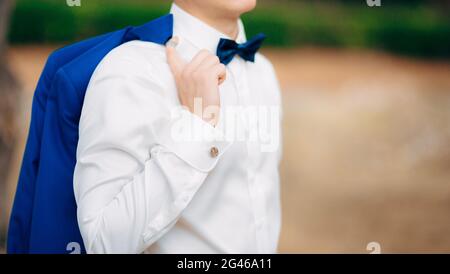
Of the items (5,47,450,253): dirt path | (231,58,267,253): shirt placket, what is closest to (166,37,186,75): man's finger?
(231,58,267,253): shirt placket

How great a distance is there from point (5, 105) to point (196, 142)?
5.48 ft

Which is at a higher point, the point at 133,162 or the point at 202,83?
the point at 202,83

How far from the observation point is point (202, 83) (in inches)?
38.0

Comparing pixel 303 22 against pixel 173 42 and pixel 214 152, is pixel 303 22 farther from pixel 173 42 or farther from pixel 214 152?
pixel 214 152

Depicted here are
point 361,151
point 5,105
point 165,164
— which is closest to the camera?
point 165,164

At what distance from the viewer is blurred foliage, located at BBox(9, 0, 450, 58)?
446cm

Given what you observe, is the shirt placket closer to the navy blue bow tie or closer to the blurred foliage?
the navy blue bow tie

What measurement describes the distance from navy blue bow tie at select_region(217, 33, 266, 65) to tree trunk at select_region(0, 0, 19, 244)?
1.46m

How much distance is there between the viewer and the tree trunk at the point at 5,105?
94.6 inches

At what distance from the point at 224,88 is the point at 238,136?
0.28 ft

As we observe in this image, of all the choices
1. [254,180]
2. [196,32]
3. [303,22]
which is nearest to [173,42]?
[196,32]

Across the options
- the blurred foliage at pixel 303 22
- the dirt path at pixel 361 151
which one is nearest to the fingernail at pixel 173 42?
the dirt path at pixel 361 151
